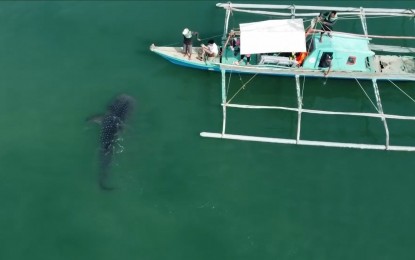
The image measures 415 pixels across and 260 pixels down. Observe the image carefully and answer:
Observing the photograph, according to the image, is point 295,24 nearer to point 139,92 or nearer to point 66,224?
point 139,92

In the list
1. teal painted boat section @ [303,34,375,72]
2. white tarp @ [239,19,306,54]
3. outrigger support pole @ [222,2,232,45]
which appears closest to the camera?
white tarp @ [239,19,306,54]

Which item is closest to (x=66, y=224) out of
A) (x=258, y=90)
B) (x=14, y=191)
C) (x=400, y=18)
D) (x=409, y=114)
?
(x=14, y=191)

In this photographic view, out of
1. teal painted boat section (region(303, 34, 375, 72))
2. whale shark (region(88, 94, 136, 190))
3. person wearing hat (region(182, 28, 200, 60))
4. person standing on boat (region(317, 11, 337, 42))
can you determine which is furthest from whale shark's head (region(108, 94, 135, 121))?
person standing on boat (region(317, 11, 337, 42))

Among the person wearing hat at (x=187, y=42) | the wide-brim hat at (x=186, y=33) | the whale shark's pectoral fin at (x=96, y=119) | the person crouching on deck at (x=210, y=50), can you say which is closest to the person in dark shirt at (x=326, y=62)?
the person crouching on deck at (x=210, y=50)

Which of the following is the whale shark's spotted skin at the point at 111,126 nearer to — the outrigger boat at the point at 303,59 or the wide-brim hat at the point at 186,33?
the outrigger boat at the point at 303,59

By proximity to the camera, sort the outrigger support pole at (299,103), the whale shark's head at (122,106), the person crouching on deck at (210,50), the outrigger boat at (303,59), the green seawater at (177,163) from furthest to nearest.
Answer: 1. the person crouching on deck at (210,50)
2. the whale shark's head at (122,106)
3. the outrigger boat at (303,59)
4. the outrigger support pole at (299,103)
5. the green seawater at (177,163)

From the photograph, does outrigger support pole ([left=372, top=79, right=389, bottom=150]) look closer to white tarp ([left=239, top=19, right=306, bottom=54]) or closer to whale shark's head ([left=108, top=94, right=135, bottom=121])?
white tarp ([left=239, top=19, right=306, bottom=54])

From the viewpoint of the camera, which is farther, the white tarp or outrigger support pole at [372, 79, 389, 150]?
the white tarp

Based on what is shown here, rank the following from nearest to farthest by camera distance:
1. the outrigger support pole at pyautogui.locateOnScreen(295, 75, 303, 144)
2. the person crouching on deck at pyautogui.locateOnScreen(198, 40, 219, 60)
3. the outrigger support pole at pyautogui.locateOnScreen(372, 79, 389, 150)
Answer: the outrigger support pole at pyautogui.locateOnScreen(372, 79, 389, 150) → the outrigger support pole at pyautogui.locateOnScreen(295, 75, 303, 144) → the person crouching on deck at pyautogui.locateOnScreen(198, 40, 219, 60)
